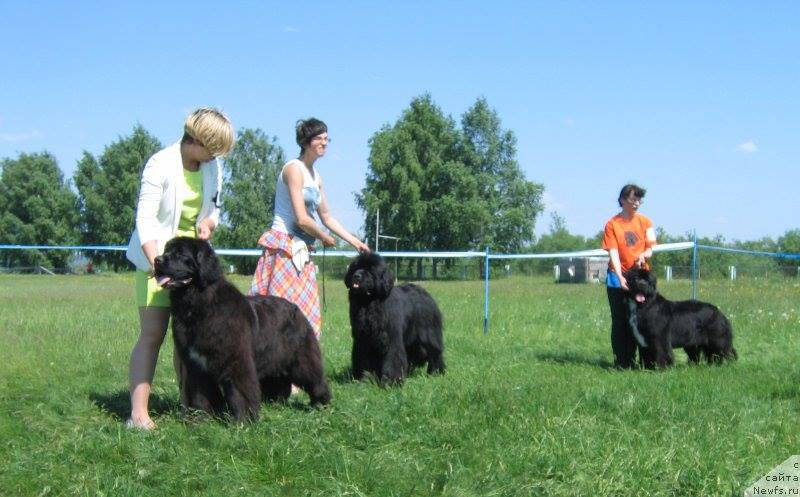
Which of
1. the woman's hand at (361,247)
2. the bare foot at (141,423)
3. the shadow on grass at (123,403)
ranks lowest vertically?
the shadow on grass at (123,403)

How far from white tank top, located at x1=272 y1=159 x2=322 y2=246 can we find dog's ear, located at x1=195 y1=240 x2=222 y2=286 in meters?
1.45

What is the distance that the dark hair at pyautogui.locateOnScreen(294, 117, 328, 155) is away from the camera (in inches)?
246

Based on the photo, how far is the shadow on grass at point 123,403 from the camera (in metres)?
5.70

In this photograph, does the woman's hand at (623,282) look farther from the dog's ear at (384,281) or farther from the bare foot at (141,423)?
the bare foot at (141,423)

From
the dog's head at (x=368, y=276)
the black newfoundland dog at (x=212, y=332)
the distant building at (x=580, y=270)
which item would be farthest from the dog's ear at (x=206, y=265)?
the distant building at (x=580, y=270)

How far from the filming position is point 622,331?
27.7 feet

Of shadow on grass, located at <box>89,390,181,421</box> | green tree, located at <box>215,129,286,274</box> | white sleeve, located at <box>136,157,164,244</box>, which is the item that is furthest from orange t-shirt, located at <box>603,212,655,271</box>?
green tree, located at <box>215,129,286,274</box>

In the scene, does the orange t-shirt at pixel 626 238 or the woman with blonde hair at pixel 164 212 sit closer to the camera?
the woman with blonde hair at pixel 164 212

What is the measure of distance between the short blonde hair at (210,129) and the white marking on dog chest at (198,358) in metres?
1.37

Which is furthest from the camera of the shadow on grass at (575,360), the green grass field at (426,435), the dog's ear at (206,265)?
the shadow on grass at (575,360)

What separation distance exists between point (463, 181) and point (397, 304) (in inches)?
1878

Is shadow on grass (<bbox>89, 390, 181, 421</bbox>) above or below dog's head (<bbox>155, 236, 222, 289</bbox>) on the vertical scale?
below

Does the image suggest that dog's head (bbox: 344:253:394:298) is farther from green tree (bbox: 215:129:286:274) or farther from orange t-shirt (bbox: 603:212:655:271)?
green tree (bbox: 215:129:286:274)

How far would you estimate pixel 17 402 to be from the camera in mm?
5805
